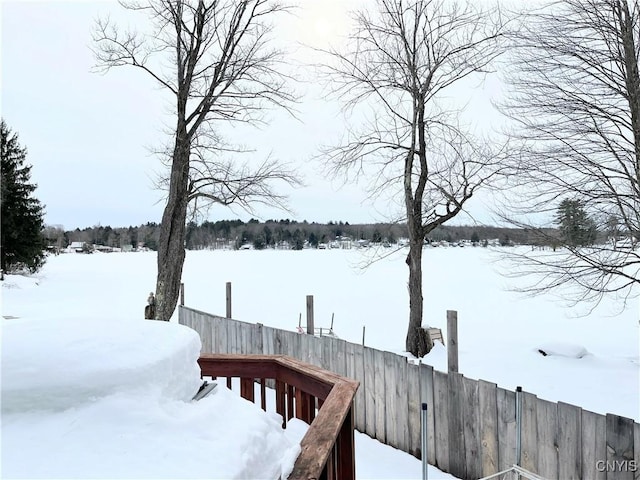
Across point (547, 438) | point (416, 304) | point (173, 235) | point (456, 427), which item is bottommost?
point (456, 427)

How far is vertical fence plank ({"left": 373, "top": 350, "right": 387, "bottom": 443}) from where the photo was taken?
5.01 metres

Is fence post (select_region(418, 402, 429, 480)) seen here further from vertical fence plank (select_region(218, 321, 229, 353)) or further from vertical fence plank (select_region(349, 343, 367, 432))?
vertical fence plank (select_region(218, 321, 229, 353))

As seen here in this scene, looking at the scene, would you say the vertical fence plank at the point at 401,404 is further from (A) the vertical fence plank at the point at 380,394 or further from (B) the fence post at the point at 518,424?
(B) the fence post at the point at 518,424

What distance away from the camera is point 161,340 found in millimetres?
1431

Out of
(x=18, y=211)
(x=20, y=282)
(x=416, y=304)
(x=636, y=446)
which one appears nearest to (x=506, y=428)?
(x=636, y=446)

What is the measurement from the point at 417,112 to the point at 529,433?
20.8ft

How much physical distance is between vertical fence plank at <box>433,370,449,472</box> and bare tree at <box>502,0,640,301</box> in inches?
139

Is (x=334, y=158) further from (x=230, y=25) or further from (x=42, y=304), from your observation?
(x=42, y=304)

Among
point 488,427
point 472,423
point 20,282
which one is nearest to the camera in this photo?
point 488,427

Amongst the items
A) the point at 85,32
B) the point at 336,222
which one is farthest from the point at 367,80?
the point at 336,222

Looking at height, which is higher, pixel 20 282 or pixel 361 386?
pixel 361 386

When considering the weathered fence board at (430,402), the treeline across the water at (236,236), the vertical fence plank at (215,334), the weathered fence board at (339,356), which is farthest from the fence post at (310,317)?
the treeline across the water at (236,236)

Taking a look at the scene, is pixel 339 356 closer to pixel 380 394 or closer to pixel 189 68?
pixel 380 394

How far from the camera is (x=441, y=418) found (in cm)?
438
